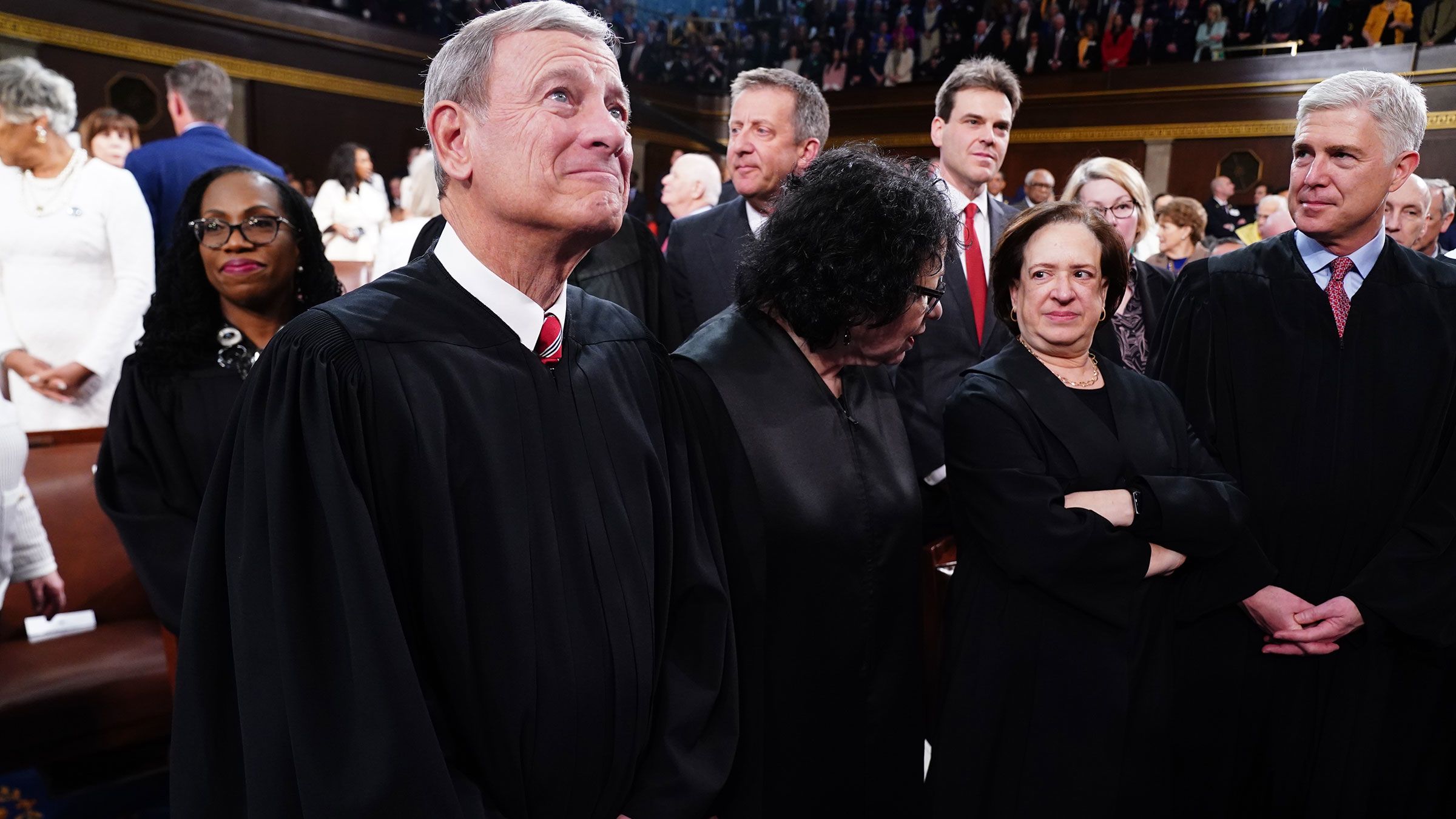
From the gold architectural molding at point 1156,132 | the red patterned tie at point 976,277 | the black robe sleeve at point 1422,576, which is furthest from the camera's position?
the gold architectural molding at point 1156,132

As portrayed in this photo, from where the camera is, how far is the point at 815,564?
2.06 m

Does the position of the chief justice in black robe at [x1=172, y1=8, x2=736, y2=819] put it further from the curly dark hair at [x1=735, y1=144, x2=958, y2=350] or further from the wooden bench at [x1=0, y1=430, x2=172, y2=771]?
the wooden bench at [x1=0, y1=430, x2=172, y2=771]

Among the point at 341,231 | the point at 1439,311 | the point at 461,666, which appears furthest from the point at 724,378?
the point at 341,231

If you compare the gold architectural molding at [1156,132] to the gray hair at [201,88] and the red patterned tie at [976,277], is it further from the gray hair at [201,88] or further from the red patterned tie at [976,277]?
the red patterned tie at [976,277]

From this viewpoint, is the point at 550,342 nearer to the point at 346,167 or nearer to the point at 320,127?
the point at 346,167

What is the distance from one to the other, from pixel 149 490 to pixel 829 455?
1551 mm

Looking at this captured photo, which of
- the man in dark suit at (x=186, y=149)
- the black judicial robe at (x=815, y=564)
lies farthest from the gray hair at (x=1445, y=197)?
the man in dark suit at (x=186, y=149)

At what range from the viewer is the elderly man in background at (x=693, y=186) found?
5.63 meters

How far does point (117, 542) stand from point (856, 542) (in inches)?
92.0

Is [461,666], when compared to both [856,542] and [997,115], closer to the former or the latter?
[856,542]

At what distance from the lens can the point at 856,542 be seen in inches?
82.3

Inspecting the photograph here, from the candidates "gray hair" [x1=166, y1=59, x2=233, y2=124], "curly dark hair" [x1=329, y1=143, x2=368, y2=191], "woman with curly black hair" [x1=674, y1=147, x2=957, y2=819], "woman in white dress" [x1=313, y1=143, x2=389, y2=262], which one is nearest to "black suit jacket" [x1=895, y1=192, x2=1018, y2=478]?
"woman with curly black hair" [x1=674, y1=147, x2=957, y2=819]

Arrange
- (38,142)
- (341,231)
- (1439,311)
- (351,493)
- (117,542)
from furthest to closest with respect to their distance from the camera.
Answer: (341,231), (38,142), (117,542), (1439,311), (351,493)

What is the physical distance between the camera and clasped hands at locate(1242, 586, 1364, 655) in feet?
8.52
